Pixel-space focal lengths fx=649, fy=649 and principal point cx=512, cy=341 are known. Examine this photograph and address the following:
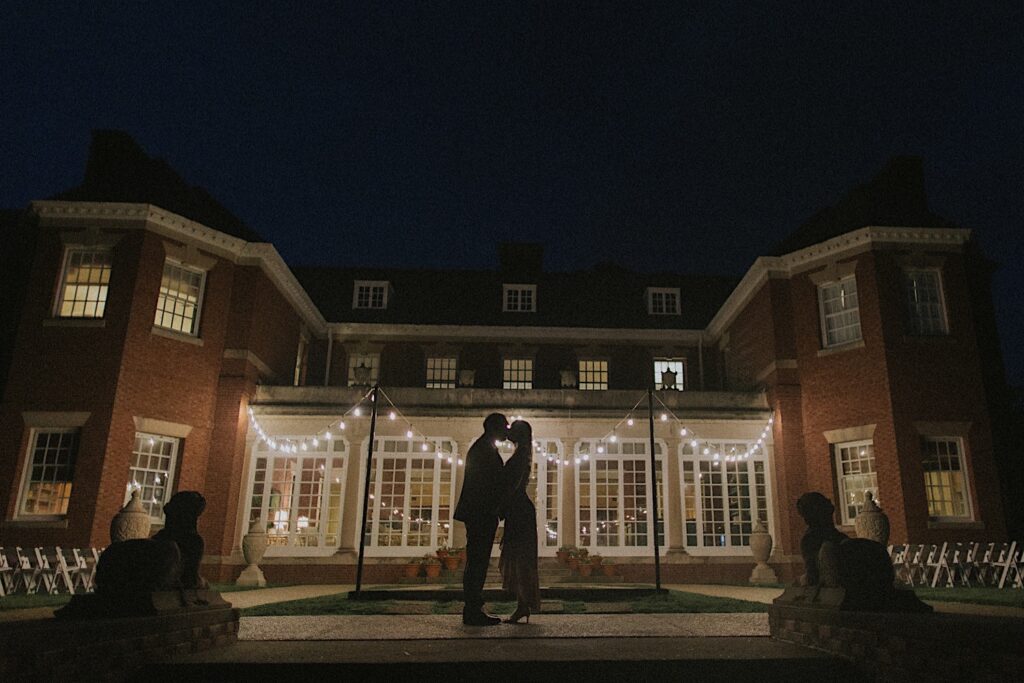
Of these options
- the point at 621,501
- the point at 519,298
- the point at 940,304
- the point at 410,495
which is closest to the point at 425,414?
the point at 410,495

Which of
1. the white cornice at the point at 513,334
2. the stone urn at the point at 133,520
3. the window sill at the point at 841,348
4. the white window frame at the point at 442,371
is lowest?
the stone urn at the point at 133,520

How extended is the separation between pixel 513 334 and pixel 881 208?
12.3 m

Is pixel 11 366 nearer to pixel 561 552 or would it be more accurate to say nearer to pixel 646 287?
pixel 561 552

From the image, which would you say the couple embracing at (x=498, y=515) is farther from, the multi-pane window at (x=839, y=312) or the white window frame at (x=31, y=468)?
the multi-pane window at (x=839, y=312)

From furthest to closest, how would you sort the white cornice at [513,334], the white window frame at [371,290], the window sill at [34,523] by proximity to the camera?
the white window frame at [371,290], the white cornice at [513,334], the window sill at [34,523]

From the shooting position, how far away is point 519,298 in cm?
2531

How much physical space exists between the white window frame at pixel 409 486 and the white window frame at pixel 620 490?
3157 mm

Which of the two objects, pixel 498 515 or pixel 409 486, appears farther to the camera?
pixel 409 486

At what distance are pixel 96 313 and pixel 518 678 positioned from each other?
14682mm

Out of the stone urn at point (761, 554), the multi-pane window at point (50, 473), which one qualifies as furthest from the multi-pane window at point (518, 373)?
the multi-pane window at point (50, 473)

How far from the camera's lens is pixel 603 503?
16656mm

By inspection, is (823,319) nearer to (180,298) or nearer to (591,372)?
(591,372)

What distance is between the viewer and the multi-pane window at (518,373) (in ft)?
77.7

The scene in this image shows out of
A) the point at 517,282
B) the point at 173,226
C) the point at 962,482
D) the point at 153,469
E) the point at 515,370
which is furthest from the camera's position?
the point at 517,282
